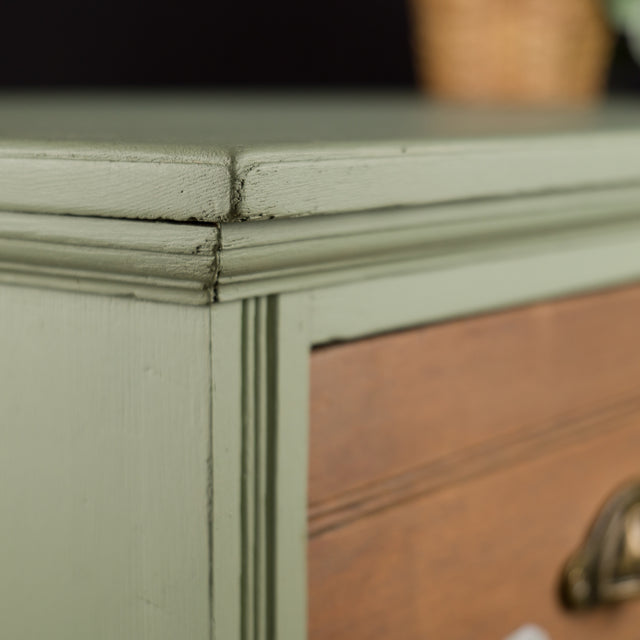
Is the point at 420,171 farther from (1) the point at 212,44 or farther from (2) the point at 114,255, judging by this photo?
(1) the point at 212,44

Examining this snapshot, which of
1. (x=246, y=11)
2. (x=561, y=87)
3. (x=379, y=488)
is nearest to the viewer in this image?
(x=379, y=488)

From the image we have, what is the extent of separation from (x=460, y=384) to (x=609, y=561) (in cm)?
17

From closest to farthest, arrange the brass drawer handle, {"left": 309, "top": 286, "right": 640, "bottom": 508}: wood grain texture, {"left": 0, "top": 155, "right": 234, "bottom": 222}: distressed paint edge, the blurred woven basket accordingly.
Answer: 1. {"left": 0, "top": 155, "right": 234, "bottom": 222}: distressed paint edge
2. {"left": 309, "top": 286, "right": 640, "bottom": 508}: wood grain texture
3. the brass drawer handle
4. the blurred woven basket

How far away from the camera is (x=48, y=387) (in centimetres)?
37

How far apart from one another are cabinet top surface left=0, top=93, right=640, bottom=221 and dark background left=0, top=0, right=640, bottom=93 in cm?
51

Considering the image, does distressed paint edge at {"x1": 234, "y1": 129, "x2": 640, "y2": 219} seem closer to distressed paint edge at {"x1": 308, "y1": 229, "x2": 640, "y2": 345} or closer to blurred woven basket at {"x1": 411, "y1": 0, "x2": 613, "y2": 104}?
distressed paint edge at {"x1": 308, "y1": 229, "x2": 640, "y2": 345}

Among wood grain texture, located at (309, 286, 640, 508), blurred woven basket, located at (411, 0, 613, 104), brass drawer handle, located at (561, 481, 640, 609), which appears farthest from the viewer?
blurred woven basket, located at (411, 0, 613, 104)

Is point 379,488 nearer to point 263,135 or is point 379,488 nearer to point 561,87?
point 263,135

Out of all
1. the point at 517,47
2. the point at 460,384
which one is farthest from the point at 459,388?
the point at 517,47

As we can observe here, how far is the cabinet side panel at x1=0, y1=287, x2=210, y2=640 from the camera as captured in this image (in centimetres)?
35

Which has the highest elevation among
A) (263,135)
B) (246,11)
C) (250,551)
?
(246,11)

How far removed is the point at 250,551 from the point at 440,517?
0.13 metres

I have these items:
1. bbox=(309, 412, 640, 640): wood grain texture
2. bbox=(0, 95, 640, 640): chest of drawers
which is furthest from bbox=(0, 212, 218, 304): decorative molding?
bbox=(309, 412, 640, 640): wood grain texture

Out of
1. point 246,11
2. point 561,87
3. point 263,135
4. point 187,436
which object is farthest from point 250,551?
point 246,11
